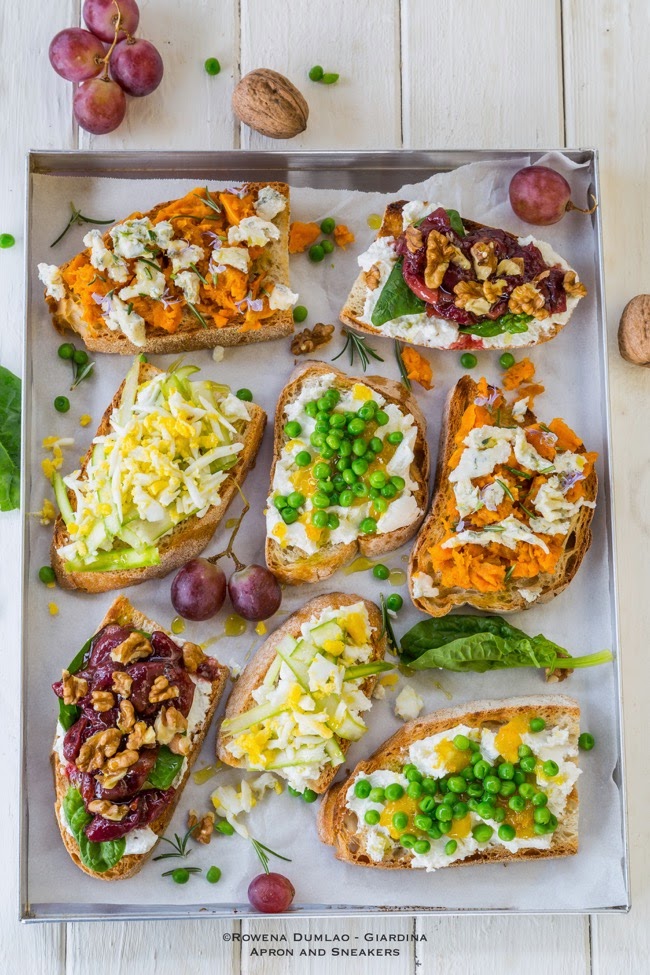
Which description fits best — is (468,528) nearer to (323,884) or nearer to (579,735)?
(579,735)

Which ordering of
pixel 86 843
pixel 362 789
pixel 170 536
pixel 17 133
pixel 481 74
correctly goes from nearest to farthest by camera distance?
1. pixel 86 843
2. pixel 362 789
3. pixel 170 536
4. pixel 17 133
5. pixel 481 74

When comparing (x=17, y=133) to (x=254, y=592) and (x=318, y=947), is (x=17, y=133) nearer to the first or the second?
(x=254, y=592)

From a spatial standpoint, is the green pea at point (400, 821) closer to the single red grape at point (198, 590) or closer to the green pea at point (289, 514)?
the single red grape at point (198, 590)

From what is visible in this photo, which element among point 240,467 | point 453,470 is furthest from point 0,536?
point 453,470

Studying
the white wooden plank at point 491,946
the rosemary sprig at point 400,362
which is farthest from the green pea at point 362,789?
the rosemary sprig at point 400,362

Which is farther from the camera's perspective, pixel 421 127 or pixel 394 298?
pixel 421 127

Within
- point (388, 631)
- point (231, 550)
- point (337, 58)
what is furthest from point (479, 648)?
point (337, 58)

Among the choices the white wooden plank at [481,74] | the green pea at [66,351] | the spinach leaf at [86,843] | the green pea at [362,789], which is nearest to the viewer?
the spinach leaf at [86,843]
